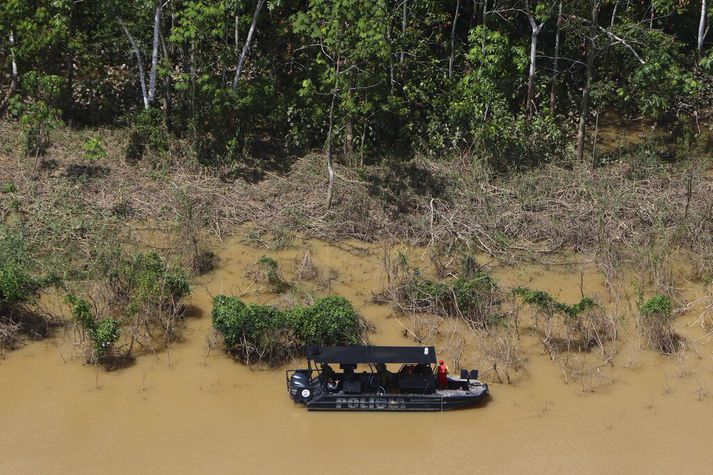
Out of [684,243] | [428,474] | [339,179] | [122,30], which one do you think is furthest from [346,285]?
[122,30]

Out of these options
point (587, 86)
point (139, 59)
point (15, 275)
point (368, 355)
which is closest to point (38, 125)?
point (139, 59)

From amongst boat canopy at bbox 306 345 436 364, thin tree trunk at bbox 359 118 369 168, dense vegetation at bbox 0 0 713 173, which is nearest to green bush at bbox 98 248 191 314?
boat canopy at bbox 306 345 436 364

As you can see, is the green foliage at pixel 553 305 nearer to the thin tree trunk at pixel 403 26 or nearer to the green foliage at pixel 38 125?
the thin tree trunk at pixel 403 26

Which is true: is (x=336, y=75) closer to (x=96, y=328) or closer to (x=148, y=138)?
(x=148, y=138)

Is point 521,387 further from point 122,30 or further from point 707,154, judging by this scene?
point 122,30

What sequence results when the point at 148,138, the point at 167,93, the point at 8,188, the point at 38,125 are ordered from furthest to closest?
the point at 167,93 → the point at 148,138 → the point at 38,125 → the point at 8,188

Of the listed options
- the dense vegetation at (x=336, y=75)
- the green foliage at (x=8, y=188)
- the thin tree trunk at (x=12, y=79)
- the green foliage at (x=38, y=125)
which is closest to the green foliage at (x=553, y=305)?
the dense vegetation at (x=336, y=75)
